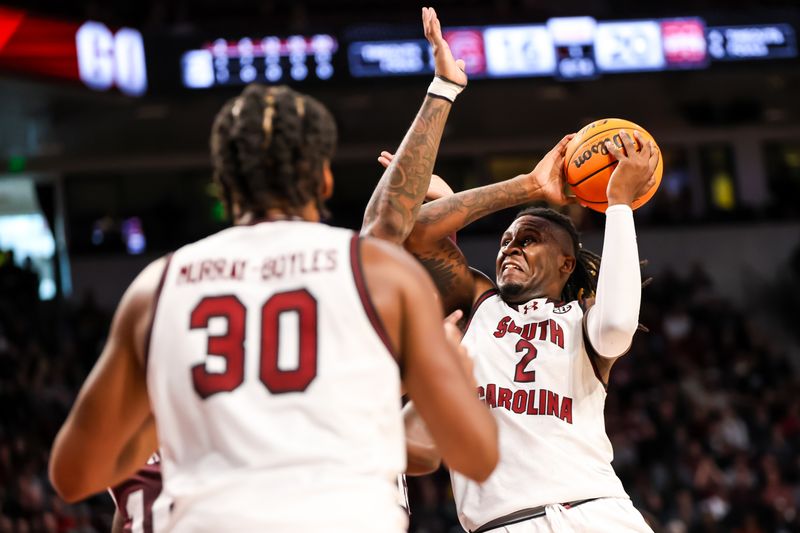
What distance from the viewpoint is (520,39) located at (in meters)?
13.4

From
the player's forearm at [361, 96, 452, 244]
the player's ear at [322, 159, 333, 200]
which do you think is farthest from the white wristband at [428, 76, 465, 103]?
the player's ear at [322, 159, 333, 200]

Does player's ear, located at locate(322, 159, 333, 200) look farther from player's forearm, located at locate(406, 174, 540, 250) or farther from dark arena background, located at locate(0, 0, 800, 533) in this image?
dark arena background, located at locate(0, 0, 800, 533)

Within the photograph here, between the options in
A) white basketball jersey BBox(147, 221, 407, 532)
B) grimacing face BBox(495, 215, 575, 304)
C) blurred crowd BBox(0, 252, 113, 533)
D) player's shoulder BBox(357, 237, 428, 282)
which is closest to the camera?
white basketball jersey BBox(147, 221, 407, 532)

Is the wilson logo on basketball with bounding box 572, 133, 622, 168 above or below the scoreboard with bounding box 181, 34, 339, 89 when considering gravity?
below

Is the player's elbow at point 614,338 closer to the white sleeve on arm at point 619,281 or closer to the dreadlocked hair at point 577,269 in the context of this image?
the white sleeve on arm at point 619,281

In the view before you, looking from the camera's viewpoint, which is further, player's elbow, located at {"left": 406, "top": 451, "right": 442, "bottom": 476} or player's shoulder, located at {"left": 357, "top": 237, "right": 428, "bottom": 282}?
player's elbow, located at {"left": 406, "top": 451, "right": 442, "bottom": 476}

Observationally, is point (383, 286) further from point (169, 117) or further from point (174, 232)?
point (174, 232)

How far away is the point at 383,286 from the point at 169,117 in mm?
14558

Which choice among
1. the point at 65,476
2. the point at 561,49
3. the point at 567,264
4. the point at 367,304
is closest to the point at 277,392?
the point at 367,304

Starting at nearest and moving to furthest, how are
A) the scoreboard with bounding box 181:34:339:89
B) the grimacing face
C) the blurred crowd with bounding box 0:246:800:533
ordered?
the grimacing face < the blurred crowd with bounding box 0:246:800:533 < the scoreboard with bounding box 181:34:339:89

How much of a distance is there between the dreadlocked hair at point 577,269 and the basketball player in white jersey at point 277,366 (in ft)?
6.73

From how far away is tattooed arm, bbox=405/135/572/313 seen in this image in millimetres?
3988

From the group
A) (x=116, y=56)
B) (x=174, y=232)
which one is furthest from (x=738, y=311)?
(x=116, y=56)

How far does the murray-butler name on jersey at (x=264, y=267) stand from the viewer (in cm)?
227
